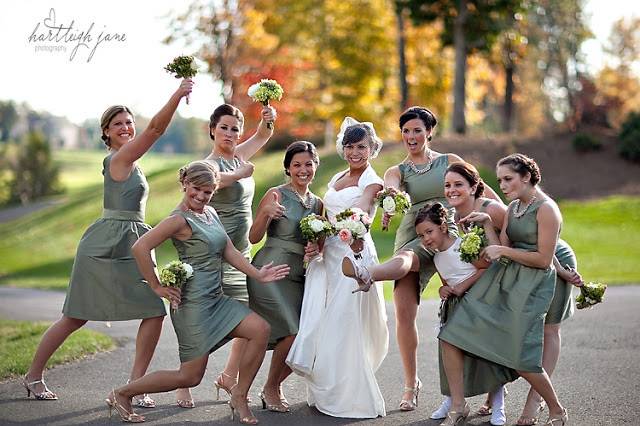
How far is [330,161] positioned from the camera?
30656 millimetres

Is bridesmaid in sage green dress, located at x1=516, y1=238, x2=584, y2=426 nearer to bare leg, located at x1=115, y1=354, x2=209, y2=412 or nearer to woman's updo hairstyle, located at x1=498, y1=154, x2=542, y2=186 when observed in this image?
woman's updo hairstyle, located at x1=498, y1=154, x2=542, y2=186

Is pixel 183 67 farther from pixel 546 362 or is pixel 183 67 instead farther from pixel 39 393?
pixel 546 362

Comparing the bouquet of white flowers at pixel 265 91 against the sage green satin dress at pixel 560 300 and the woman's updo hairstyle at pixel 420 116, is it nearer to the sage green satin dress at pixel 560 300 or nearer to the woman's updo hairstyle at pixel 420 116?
the woman's updo hairstyle at pixel 420 116

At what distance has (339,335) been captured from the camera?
7.12 m

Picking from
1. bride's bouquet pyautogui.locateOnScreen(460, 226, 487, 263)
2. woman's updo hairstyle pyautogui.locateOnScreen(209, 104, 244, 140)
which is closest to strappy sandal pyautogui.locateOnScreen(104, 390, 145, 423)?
woman's updo hairstyle pyautogui.locateOnScreen(209, 104, 244, 140)

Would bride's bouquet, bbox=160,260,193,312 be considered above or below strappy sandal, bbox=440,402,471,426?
above

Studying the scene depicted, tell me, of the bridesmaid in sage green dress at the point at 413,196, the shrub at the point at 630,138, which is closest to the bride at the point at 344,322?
the bridesmaid in sage green dress at the point at 413,196

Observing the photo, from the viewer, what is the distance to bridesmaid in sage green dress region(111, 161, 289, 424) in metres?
6.64

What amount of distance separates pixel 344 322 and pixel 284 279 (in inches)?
24.1

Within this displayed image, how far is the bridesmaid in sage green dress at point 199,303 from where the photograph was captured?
664 centimetres

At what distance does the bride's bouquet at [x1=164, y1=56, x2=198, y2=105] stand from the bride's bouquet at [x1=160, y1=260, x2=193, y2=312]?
159 centimetres

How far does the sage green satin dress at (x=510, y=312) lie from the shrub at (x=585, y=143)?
24.5 metres

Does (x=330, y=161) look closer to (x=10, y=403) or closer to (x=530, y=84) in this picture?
(x=10, y=403)

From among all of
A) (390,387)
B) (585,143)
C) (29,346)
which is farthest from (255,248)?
(390,387)
